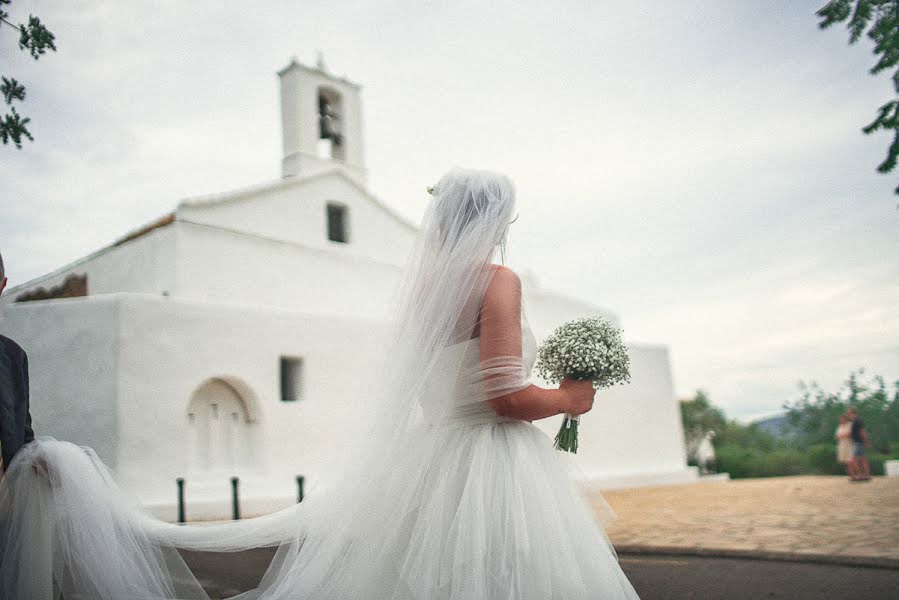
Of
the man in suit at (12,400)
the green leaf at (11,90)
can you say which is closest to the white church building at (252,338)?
the green leaf at (11,90)

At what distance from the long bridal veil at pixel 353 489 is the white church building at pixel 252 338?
449 centimetres

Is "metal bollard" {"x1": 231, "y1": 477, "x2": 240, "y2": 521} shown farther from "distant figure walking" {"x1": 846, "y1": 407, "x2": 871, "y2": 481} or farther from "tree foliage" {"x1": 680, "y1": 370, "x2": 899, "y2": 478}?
"tree foliage" {"x1": 680, "y1": 370, "x2": 899, "y2": 478}

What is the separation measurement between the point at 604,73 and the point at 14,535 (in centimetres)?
1150

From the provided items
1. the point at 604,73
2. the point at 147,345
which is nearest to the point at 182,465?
the point at 147,345

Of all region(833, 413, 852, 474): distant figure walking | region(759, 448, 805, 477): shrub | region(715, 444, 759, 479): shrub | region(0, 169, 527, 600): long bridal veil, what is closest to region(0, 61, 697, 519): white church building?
region(0, 169, 527, 600): long bridal veil

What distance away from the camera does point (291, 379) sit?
14.0 metres

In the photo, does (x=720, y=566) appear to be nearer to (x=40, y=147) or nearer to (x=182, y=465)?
(x=182, y=465)

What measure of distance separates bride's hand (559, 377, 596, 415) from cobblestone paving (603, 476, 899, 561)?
422 centimetres

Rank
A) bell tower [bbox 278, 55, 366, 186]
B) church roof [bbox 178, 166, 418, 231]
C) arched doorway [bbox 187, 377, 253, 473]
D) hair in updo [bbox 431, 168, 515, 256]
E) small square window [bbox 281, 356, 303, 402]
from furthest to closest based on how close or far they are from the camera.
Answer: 1. bell tower [bbox 278, 55, 366, 186]
2. church roof [bbox 178, 166, 418, 231]
3. small square window [bbox 281, 356, 303, 402]
4. arched doorway [bbox 187, 377, 253, 473]
5. hair in updo [bbox 431, 168, 515, 256]

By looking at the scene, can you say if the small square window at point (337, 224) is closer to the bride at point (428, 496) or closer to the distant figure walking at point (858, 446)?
the distant figure walking at point (858, 446)

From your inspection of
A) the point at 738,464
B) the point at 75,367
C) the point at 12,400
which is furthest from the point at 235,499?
the point at 738,464

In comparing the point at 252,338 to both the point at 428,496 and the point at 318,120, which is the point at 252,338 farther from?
the point at 428,496

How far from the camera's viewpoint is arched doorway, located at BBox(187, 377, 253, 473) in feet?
40.5

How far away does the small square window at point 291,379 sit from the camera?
45.4ft
